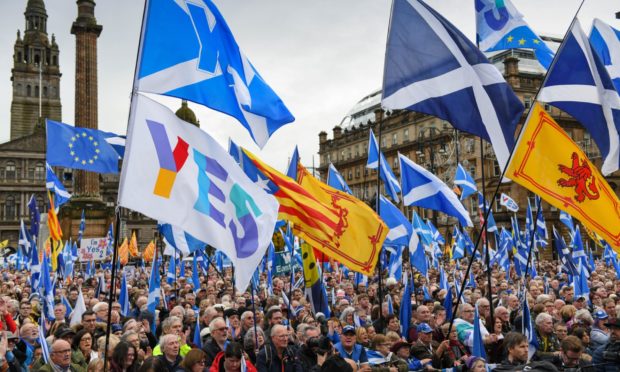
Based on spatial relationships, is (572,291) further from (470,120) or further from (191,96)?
(191,96)

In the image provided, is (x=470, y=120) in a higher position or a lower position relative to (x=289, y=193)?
higher

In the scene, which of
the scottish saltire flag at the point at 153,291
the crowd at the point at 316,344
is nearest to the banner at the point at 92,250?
the scottish saltire flag at the point at 153,291

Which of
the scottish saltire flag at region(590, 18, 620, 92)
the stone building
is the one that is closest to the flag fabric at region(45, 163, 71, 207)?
the scottish saltire flag at region(590, 18, 620, 92)

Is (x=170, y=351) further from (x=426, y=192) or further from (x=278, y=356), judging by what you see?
(x=426, y=192)

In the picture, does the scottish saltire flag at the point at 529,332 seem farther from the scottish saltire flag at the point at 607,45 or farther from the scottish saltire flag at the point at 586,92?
the scottish saltire flag at the point at 607,45

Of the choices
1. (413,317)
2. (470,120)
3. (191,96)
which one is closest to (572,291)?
(413,317)

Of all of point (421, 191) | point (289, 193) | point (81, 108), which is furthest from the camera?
point (81, 108)

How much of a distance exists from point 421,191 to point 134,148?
8052mm

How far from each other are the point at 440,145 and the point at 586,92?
3631 centimetres

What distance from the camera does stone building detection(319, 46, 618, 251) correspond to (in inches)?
2098

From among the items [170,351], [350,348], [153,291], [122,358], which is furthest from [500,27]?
[153,291]

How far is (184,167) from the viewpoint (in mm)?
5945

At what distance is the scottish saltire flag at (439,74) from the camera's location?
23.8 ft

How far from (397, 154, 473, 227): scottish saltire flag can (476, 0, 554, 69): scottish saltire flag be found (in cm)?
299
